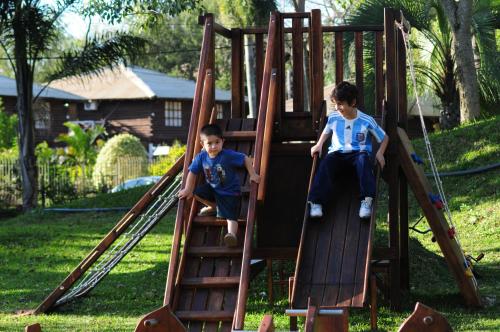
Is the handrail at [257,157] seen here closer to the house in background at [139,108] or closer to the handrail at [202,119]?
the handrail at [202,119]

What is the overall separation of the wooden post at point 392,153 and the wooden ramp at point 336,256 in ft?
2.80

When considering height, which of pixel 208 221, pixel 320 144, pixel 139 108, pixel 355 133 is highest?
pixel 139 108

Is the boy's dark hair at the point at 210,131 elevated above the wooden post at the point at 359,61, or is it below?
below

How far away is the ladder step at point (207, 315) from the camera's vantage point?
7.82 metres

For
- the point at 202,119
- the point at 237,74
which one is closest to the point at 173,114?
the point at 237,74

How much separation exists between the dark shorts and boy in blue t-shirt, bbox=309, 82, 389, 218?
2.24 feet

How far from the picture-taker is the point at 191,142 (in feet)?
29.6

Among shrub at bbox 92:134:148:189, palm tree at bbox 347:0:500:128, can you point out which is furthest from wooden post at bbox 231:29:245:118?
shrub at bbox 92:134:148:189

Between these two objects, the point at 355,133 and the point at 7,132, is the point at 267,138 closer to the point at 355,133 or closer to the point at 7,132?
the point at 355,133

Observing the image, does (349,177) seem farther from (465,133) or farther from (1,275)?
(465,133)

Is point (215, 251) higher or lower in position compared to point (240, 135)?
lower

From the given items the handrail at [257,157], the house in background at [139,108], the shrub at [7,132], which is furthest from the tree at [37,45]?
the house in background at [139,108]

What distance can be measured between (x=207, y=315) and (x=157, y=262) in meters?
6.64

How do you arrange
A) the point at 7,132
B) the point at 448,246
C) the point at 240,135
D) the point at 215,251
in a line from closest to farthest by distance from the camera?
the point at 215,251 < the point at 448,246 < the point at 240,135 < the point at 7,132
